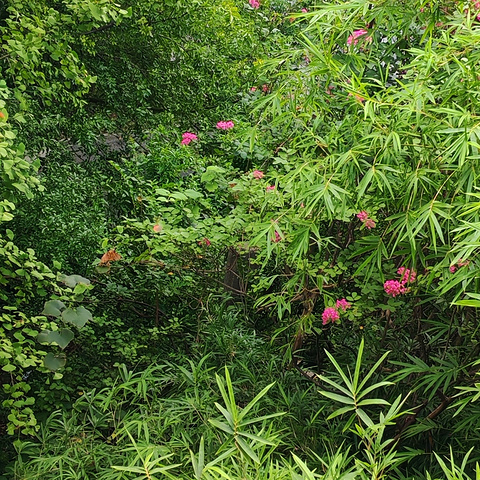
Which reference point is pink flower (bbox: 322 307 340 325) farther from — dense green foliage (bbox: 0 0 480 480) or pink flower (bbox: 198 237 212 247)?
pink flower (bbox: 198 237 212 247)

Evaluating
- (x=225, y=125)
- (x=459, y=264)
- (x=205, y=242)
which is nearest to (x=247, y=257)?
(x=205, y=242)

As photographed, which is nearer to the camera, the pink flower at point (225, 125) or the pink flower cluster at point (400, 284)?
the pink flower cluster at point (400, 284)

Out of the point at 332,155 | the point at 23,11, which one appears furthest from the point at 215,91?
the point at 332,155

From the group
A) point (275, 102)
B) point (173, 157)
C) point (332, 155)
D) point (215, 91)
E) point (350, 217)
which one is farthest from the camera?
point (215, 91)

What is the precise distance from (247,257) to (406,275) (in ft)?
4.75

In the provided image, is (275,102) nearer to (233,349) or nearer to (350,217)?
(350,217)

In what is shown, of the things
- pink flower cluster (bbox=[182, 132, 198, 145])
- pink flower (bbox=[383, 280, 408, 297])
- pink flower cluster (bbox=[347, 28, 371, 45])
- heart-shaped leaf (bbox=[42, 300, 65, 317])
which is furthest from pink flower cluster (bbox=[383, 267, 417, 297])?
pink flower cluster (bbox=[182, 132, 198, 145])

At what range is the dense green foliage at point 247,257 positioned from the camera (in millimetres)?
2006

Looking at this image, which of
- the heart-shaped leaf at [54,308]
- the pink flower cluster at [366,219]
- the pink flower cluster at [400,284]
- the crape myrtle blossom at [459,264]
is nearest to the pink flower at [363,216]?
the pink flower cluster at [366,219]

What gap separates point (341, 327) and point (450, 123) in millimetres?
1597

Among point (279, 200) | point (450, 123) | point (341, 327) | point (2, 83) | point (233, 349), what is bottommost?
point (341, 327)

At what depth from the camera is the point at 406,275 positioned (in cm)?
232

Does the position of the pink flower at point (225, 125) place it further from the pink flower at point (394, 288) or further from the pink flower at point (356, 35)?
the pink flower at point (394, 288)

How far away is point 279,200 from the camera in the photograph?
253cm
